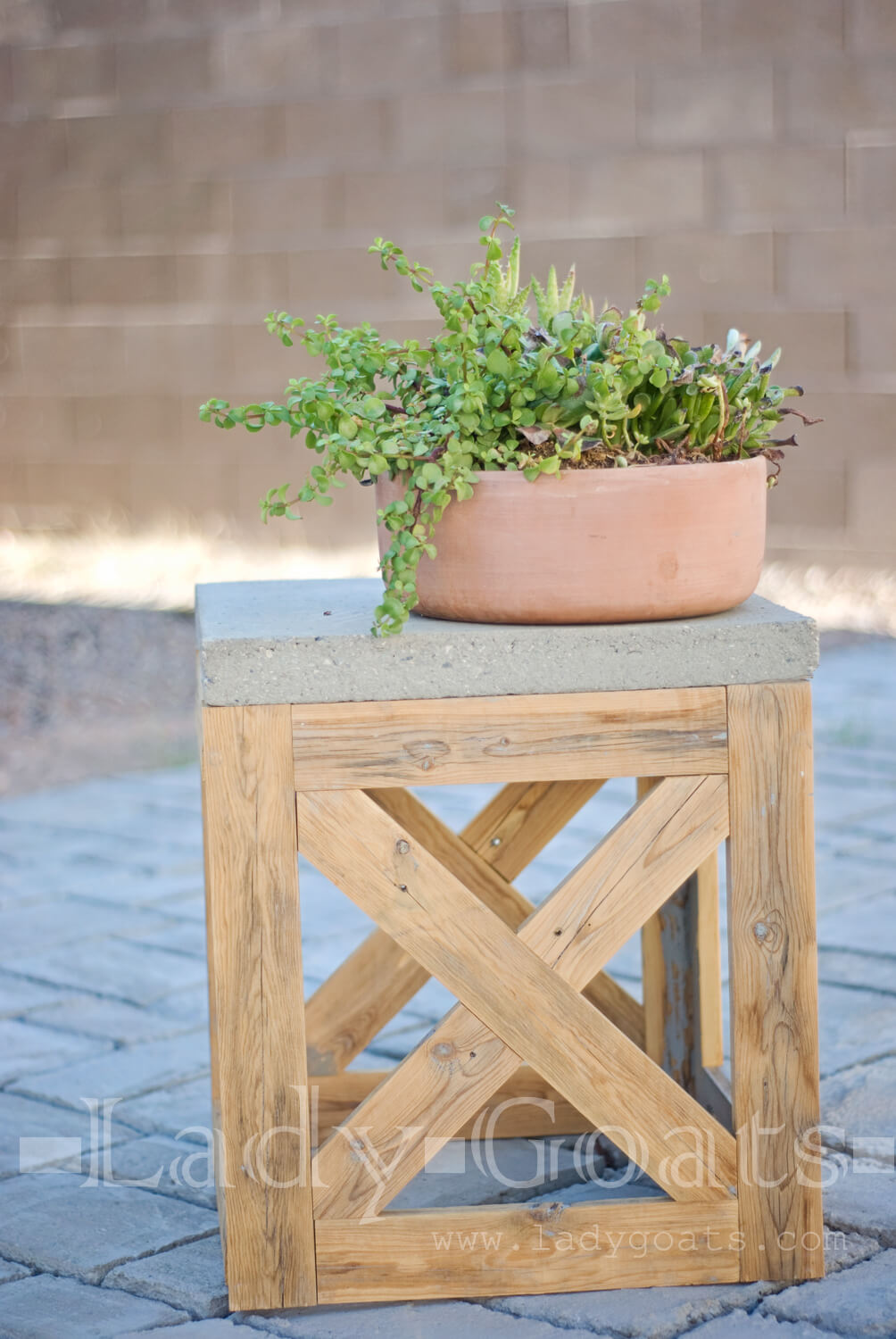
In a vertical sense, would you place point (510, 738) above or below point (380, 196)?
below

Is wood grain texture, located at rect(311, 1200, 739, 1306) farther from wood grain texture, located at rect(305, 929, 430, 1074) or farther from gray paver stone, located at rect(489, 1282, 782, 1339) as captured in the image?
wood grain texture, located at rect(305, 929, 430, 1074)

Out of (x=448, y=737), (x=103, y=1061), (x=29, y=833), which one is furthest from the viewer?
(x=29, y=833)

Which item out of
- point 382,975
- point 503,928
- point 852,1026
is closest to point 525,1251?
point 503,928

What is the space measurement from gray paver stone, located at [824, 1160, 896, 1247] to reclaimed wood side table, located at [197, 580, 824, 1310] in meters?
0.16

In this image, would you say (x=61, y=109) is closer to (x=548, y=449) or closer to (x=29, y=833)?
(x=29, y=833)

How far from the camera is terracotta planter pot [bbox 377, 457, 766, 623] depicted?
63.6 inches

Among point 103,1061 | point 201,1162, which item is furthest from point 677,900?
point 103,1061

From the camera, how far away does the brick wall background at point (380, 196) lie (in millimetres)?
4777

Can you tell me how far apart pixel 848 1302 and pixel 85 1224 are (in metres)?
0.91

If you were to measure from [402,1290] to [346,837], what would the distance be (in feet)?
1.63

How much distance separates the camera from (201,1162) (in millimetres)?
2084

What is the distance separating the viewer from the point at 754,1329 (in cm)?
160

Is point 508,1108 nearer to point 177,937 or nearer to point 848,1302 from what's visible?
point 848,1302

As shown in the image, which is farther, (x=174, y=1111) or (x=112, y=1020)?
(x=112, y=1020)
